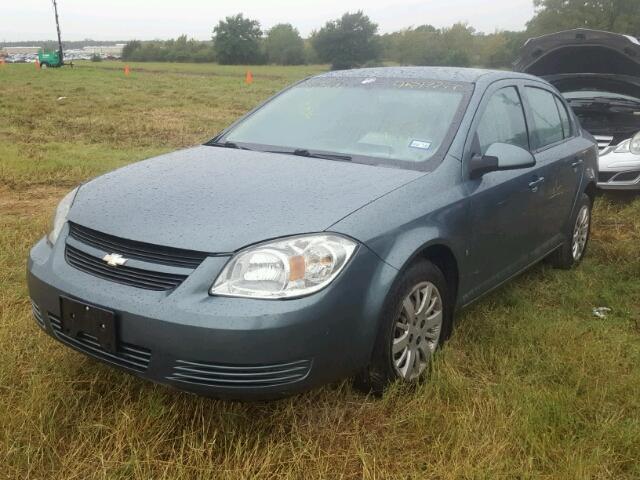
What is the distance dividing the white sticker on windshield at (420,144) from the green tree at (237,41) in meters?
82.5

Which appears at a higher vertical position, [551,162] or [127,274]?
[551,162]

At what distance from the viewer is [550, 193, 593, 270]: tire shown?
469cm

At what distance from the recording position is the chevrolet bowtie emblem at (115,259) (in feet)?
7.97

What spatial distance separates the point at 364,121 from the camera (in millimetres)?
3490

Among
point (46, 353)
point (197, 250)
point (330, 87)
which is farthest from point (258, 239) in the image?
point (330, 87)

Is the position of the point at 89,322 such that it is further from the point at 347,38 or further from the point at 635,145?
the point at 347,38

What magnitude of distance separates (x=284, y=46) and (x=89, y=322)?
89865mm

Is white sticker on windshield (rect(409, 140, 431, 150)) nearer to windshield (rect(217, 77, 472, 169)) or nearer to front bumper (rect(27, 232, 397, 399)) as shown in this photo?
windshield (rect(217, 77, 472, 169))

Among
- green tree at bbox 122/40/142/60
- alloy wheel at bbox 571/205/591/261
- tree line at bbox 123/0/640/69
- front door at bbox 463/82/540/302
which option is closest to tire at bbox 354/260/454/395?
front door at bbox 463/82/540/302

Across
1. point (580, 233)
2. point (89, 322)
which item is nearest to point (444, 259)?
point (89, 322)

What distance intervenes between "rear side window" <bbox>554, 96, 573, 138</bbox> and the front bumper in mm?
2831

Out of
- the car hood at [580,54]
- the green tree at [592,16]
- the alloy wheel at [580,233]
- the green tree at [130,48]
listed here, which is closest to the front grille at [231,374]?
the alloy wheel at [580,233]

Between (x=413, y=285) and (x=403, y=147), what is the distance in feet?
2.71

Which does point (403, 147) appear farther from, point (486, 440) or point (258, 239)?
point (486, 440)
